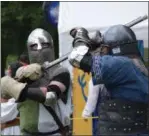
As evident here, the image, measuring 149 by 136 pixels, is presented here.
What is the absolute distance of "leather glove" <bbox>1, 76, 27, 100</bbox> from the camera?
4695 millimetres

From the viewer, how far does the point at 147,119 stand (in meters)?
4.20

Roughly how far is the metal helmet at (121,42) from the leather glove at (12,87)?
0.80m

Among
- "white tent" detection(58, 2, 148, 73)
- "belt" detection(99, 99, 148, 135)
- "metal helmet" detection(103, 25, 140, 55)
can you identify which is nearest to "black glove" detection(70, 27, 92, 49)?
"metal helmet" detection(103, 25, 140, 55)

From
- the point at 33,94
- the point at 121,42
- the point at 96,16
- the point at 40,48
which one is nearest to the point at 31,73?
the point at 33,94

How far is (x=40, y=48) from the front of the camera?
524 centimetres

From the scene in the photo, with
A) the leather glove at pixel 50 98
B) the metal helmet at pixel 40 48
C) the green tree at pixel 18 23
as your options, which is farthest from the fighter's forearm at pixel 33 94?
the green tree at pixel 18 23

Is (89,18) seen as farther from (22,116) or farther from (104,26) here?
(22,116)

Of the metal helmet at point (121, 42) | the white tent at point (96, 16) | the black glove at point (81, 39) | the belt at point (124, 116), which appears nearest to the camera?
the belt at point (124, 116)

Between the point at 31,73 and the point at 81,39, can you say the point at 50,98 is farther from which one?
the point at 81,39

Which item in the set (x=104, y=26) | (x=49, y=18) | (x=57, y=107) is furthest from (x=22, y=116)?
(x=49, y=18)

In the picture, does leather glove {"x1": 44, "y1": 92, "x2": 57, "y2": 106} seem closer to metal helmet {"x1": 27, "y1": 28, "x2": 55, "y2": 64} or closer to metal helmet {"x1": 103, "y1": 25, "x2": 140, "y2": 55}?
metal helmet {"x1": 27, "y1": 28, "x2": 55, "y2": 64}

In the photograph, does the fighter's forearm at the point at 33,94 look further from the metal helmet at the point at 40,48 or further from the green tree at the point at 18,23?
the green tree at the point at 18,23

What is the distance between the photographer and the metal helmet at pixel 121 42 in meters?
4.25

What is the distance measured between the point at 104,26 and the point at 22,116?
2.41 meters
